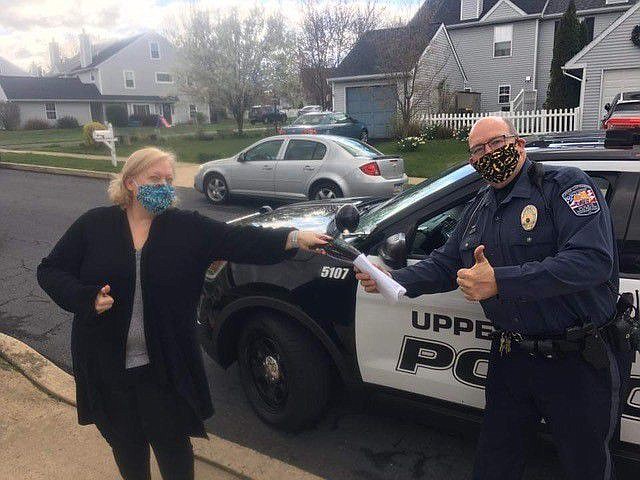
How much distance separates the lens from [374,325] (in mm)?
2670

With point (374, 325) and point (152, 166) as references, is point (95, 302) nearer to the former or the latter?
point (152, 166)

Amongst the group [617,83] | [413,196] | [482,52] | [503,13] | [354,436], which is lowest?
[354,436]

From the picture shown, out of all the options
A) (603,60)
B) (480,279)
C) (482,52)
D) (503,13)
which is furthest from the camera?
(482,52)

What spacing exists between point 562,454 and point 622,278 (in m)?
0.78

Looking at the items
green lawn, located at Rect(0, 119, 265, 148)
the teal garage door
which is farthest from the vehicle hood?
green lawn, located at Rect(0, 119, 265, 148)

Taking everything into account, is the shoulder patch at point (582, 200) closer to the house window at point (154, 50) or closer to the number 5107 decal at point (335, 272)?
the number 5107 decal at point (335, 272)

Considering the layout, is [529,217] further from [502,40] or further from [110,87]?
[110,87]

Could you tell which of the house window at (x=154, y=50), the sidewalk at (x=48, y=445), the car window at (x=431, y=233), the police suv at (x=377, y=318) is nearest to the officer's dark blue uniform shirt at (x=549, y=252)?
the police suv at (x=377, y=318)

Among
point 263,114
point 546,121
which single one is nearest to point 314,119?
point 546,121

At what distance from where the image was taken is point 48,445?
2920 millimetres

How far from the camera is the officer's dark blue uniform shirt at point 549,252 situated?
1.73 meters

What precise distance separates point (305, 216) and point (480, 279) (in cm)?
210

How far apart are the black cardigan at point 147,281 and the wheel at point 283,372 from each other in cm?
76

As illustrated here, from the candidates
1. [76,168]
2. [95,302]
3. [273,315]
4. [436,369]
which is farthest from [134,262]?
[76,168]
